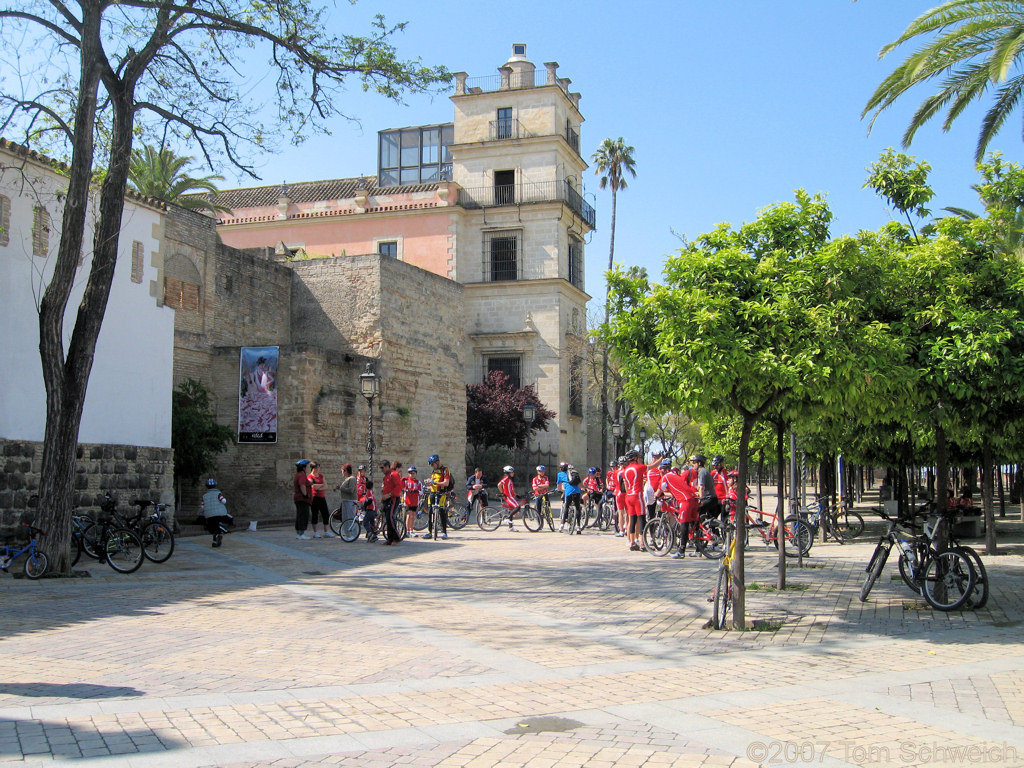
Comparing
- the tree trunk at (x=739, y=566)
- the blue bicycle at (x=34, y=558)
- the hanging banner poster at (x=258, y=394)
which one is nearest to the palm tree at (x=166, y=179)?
the hanging banner poster at (x=258, y=394)

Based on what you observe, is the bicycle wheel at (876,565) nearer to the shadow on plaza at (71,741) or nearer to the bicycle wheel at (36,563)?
the shadow on plaza at (71,741)

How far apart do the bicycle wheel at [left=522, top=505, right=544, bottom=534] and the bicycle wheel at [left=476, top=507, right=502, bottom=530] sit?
659 mm

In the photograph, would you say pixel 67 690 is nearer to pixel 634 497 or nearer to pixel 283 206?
pixel 634 497

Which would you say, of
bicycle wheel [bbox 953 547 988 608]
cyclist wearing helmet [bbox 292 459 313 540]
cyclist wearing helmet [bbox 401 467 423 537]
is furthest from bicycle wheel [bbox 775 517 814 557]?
cyclist wearing helmet [bbox 292 459 313 540]

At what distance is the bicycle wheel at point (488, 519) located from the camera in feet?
74.3

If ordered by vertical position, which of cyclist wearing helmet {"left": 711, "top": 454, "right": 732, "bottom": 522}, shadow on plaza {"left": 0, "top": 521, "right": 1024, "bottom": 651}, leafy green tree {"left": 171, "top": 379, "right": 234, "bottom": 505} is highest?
leafy green tree {"left": 171, "top": 379, "right": 234, "bottom": 505}

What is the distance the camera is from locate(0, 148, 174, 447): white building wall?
1434cm

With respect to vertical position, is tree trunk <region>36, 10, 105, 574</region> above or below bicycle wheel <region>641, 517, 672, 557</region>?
above

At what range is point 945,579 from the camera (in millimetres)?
9914

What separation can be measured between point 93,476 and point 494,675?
11.3m

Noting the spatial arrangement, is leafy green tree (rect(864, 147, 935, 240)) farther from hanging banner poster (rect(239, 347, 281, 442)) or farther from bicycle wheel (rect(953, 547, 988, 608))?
hanging banner poster (rect(239, 347, 281, 442))

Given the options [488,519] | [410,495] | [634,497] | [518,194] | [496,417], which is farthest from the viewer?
[518,194]

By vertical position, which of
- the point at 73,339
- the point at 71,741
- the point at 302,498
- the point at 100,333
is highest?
the point at 100,333

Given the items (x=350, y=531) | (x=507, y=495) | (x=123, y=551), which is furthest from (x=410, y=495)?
(x=123, y=551)
